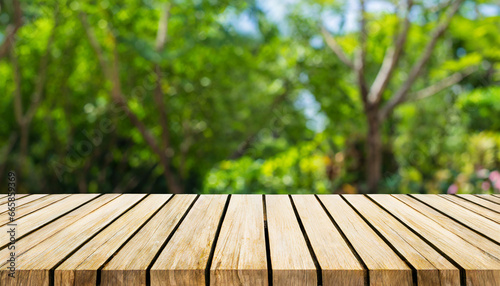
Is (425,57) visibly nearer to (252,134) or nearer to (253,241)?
(252,134)

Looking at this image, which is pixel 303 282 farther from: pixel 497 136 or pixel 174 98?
pixel 497 136

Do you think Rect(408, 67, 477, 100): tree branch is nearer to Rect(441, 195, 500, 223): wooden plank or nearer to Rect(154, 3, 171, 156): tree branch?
Rect(154, 3, 171, 156): tree branch

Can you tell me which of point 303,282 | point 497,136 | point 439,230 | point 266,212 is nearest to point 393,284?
point 303,282

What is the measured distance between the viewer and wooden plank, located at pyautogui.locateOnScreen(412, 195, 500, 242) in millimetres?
1447

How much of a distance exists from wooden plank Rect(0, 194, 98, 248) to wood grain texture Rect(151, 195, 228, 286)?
453 mm

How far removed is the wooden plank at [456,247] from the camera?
107cm

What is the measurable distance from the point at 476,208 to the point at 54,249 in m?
1.48

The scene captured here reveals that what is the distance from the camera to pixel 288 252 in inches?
46.8

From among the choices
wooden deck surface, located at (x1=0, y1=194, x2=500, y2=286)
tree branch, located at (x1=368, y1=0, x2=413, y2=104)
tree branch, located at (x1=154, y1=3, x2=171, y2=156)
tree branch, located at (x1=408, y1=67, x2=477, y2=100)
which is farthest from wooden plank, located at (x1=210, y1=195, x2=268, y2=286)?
tree branch, located at (x1=408, y1=67, x2=477, y2=100)

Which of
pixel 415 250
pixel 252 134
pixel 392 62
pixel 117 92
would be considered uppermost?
pixel 392 62

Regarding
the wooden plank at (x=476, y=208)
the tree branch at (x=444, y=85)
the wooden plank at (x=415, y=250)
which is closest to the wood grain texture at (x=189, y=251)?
the wooden plank at (x=415, y=250)

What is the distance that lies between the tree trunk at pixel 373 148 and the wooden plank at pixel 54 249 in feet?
14.7

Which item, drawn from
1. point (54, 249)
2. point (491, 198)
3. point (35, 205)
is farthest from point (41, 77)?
point (491, 198)

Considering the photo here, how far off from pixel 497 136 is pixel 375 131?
7.97ft
